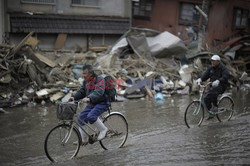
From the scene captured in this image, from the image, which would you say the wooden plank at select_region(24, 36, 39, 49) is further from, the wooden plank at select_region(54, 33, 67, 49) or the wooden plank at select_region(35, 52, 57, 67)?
the wooden plank at select_region(54, 33, 67, 49)

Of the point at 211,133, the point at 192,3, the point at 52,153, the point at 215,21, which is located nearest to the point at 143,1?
the point at 192,3

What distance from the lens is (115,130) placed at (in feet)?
23.8

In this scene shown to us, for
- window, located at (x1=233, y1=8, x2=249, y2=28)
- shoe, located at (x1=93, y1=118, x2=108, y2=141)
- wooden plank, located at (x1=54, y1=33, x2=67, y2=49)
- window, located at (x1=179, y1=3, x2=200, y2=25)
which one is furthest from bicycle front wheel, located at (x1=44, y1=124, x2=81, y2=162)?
window, located at (x1=233, y1=8, x2=249, y2=28)

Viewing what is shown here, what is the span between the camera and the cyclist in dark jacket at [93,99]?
21.1ft

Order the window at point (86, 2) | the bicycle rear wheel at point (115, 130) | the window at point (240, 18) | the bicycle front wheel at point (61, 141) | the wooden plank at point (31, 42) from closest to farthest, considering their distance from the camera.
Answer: the bicycle front wheel at point (61, 141), the bicycle rear wheel at point (115, 130), the wooden plank at point (31, 42), the window at point (86, 2), the window at point (240, 18)

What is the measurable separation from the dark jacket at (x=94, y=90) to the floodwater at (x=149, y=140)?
1158 millimetres

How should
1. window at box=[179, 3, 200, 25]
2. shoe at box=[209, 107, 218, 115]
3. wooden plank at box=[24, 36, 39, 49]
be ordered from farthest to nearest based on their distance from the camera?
A: window at box=[179, 3, 200, 25], wooden plank at box=[24, 36, 39, 49], shoe at box=[209, 107, 218, 115]

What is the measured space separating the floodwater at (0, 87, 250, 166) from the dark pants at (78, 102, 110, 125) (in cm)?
75

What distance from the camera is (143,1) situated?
22.1m

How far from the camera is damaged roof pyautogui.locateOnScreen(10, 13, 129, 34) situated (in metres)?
15.4

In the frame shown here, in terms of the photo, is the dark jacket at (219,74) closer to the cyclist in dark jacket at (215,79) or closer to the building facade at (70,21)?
the cyclist in dark jacket at (215,79)

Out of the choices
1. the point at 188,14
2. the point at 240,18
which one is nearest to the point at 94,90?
the point at 188,14

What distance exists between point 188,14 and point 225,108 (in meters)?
14.0

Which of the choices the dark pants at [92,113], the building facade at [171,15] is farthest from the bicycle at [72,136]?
the building facade at [171,15]
